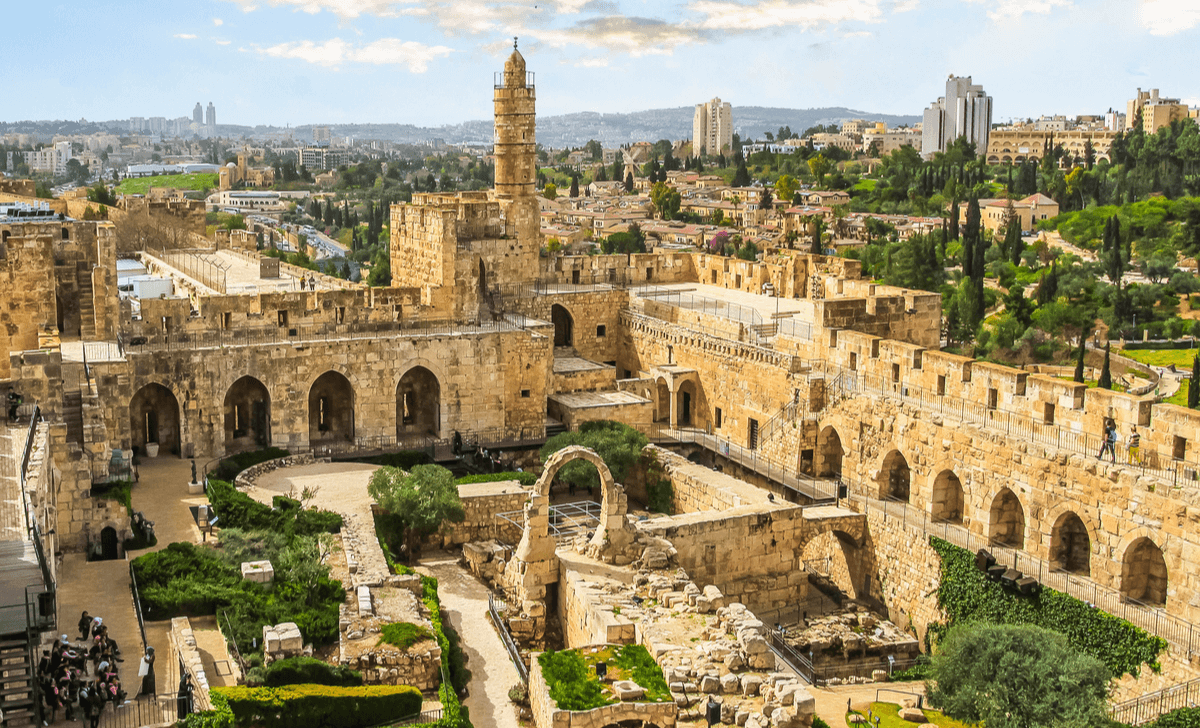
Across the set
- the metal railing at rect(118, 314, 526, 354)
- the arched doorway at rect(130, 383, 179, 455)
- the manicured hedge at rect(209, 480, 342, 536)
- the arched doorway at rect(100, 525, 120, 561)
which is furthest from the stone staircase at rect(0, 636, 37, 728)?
the arched doorway at rect(130, 383, 179, 455)

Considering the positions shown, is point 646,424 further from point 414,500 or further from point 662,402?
point 414,500

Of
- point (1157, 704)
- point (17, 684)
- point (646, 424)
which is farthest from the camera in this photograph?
point (646, 424)

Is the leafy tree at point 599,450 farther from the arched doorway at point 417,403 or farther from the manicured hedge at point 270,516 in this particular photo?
the manicured hedge at point 270,516

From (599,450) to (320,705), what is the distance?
1188 cm

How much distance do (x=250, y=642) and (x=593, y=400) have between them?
549 inches

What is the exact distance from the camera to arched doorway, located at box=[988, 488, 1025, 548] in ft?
70.8

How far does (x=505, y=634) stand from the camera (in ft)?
62.3

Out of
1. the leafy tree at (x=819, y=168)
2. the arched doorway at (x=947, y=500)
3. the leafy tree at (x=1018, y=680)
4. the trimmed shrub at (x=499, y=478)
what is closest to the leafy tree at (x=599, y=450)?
the trimmed shrub at (x=499, y=478)

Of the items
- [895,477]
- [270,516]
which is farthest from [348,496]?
[895,477]

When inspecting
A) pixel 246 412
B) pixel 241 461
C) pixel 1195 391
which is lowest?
pixel 1195 391

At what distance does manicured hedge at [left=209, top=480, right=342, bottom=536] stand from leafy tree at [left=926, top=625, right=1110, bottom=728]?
407 inches

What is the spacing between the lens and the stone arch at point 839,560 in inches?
932

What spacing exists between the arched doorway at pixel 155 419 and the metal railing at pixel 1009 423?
14.0 metres

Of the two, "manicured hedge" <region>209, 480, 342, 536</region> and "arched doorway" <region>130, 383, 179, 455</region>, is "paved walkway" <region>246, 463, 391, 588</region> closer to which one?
"manicured hedge" <region>209, 480, 342, 536</region>
